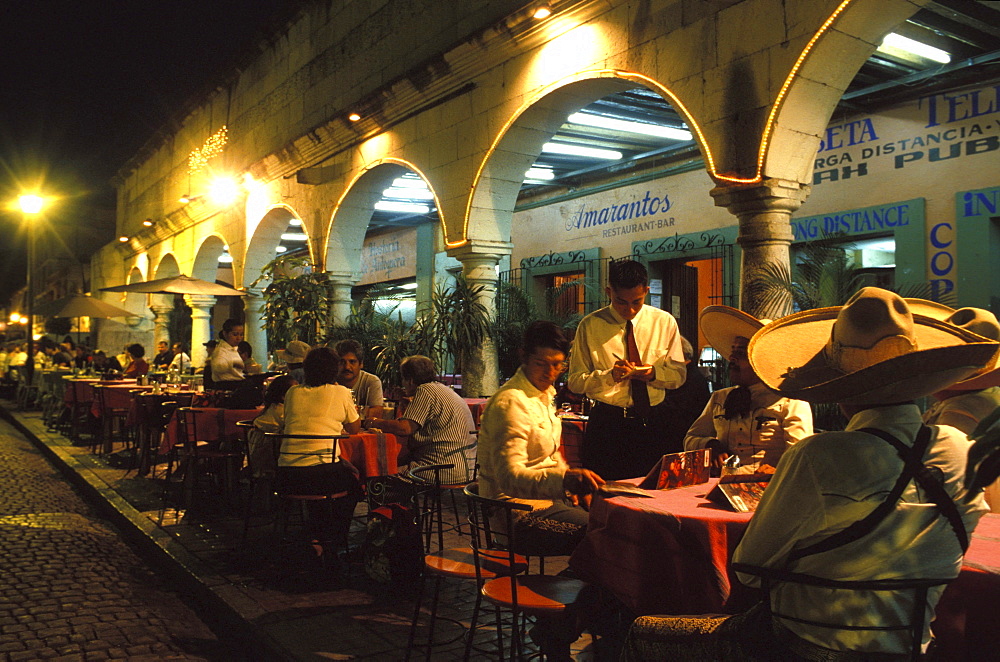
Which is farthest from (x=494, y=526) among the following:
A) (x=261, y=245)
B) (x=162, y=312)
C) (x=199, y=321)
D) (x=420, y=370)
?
(x=162, y=312)

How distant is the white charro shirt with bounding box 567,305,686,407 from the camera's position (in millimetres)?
4469

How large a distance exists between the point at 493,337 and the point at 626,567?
6756 millimetres

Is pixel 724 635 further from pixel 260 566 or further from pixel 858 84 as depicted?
pixel 858 84

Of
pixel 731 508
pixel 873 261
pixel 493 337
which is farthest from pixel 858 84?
pixel 731 508

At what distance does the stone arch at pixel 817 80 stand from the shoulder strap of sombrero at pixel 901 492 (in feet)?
15.0

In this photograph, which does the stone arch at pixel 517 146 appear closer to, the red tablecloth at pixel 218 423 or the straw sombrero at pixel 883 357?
the red tablecloth at pixel 218 423

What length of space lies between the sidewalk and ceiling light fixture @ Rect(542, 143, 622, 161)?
6.74 metres

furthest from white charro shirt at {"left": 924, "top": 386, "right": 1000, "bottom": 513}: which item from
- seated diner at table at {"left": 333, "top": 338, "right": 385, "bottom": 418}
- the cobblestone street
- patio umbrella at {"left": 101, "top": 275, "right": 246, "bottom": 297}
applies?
patio umbrella at {"left": 101, "top": 275, "right": 246, "bottom": 297}

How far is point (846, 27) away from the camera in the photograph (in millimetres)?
5777

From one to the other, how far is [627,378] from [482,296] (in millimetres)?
5569

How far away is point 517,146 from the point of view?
934 cm

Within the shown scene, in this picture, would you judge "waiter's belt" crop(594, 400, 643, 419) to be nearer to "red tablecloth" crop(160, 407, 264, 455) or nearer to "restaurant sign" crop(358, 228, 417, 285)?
"red tablecloth" crop(160, 407, 264, 455)

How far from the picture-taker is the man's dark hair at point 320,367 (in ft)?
19.2

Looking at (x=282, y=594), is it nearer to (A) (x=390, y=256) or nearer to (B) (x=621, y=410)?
(B) (x=621, y=410)
